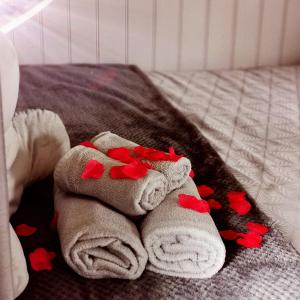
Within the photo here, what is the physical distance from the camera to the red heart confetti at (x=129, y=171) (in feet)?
3.77

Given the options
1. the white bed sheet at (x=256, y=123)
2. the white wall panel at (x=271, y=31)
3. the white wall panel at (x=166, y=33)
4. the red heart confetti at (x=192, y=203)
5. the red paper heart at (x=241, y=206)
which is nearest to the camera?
the red heart confetti at (x=192, y=203)

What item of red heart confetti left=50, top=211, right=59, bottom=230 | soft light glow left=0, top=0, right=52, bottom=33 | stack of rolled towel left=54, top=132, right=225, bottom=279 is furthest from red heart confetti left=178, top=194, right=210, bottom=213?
soft light glow left=0, top=0, right=52, bottom=33

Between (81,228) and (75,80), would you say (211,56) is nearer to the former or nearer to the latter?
(75,80)

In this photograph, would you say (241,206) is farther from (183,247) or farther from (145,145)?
(145,145)

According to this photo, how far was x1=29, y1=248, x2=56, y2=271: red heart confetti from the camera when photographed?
1118 mm

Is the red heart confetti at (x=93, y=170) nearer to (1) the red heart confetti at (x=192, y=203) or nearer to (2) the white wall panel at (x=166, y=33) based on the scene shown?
(1) the red heart confetti at (x=192, y=203)

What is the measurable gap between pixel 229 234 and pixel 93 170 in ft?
0.93

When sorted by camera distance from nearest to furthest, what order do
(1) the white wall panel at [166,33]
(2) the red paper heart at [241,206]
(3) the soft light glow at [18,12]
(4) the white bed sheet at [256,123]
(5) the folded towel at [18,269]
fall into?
(5) the folded towel at [18,269] → (2) the red paper heart at [241,206] → (4) the white bed sheet at [256,123] → (3) the soft light glow at [18,12] → (1) the white wall panel at [166,33]

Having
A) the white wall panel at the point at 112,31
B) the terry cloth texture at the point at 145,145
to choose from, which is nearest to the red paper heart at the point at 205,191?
the terry cloth texture at the point at 145,145

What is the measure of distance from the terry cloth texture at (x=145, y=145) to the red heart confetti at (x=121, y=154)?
182 mm

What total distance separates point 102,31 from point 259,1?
612 millimetres

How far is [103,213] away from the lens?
112 centimetres

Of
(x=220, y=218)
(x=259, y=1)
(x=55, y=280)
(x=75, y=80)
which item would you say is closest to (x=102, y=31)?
(x=75, y=80)

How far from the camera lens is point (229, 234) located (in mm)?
1218
